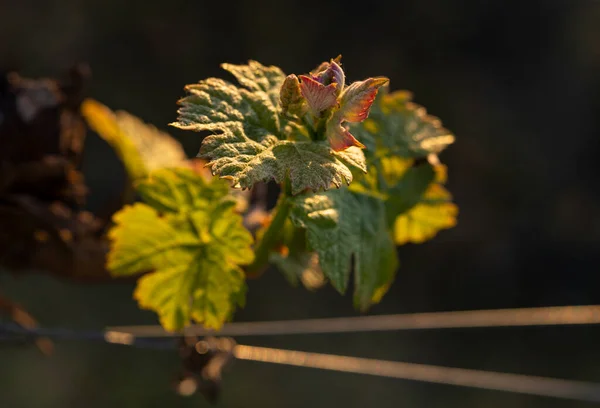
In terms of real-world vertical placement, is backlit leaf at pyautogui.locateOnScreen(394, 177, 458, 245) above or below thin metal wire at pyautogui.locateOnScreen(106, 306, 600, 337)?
above

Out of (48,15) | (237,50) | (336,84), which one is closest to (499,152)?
(237,50)

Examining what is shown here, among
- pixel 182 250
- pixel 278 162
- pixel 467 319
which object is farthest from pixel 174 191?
pixel 467 319

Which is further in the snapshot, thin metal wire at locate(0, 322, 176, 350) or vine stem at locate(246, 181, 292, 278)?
thin metal wire at locate(0, 322, 176, 350)

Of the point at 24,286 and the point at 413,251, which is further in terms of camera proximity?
the point at 413,251

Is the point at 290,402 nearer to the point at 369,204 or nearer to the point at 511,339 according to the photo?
the point at 511,339

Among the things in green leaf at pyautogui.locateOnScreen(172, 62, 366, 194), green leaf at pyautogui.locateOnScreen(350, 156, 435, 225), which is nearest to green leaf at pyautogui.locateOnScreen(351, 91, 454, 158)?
green leaf at pyautogui.locateOnScreen(350, 156, 435, 225)

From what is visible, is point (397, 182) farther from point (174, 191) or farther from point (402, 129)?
point (174, 191)

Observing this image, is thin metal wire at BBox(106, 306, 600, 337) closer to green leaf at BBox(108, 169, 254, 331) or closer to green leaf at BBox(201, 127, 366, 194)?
green leaf at BBox(108, 169, 254, 331)
